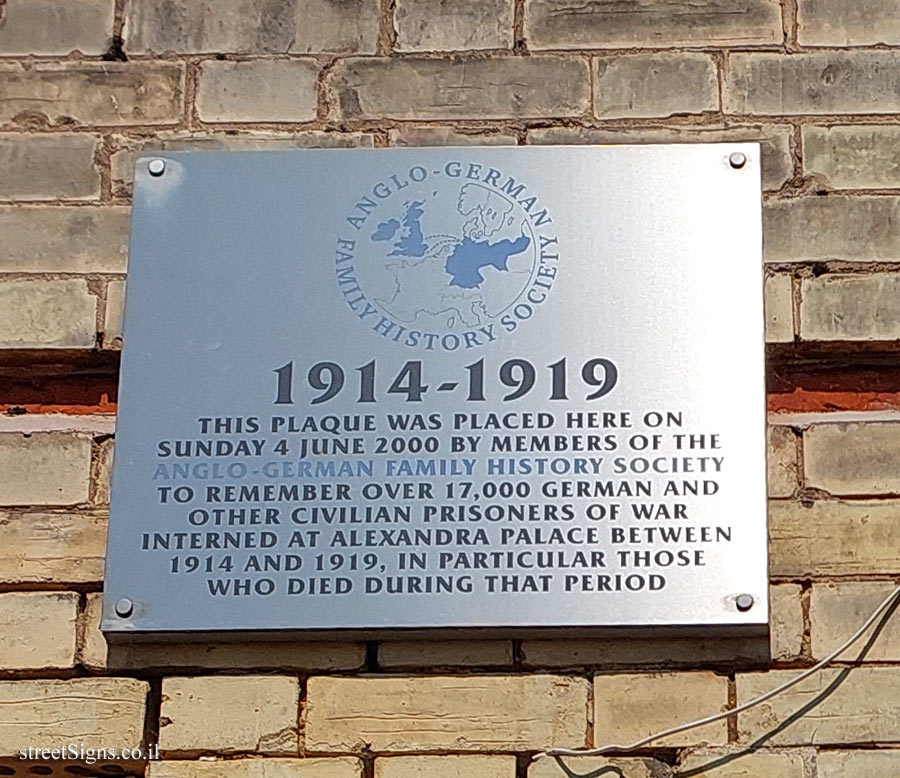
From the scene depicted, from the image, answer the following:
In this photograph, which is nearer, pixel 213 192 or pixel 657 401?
pixel 657 401

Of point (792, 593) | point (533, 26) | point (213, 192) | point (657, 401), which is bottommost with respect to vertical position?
point (792, 593)

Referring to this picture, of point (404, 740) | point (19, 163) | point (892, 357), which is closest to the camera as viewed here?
point (404, 740)

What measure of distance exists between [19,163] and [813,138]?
111 centimetres

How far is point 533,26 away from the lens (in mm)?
2670

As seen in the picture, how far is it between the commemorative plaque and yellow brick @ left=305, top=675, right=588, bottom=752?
7 centimetres

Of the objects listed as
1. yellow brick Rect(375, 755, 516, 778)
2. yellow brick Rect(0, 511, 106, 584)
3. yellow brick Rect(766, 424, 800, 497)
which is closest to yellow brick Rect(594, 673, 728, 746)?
yellow brick Rect(375, 755, 516, 778)

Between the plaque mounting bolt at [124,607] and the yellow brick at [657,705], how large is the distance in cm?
57

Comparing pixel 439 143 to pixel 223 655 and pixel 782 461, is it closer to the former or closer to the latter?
pixel 782 461

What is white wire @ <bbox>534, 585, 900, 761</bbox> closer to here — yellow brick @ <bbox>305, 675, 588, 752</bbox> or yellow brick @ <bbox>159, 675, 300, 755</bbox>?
yellow brick @ <bbox>305, 675, 588, 752</bbox>

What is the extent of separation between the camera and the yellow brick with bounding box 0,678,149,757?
7.53 feet

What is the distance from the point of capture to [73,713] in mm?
2311

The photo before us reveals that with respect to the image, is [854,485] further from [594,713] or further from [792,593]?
[594,713]

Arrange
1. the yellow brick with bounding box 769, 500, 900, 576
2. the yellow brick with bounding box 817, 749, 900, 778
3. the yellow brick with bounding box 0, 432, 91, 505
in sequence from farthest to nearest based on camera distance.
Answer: the yellow brick with bounding box 0, 432, 91, 505 → the yellow brick with bounding box 769, 500, 900, 576 → the yellow brick with bounding box 817, 749, 900, 778

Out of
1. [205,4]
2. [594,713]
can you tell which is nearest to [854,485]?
[594,713]
